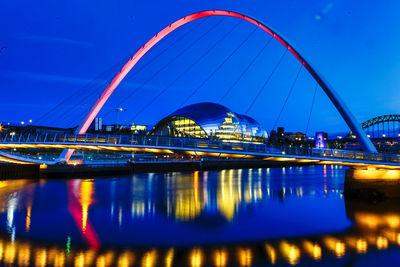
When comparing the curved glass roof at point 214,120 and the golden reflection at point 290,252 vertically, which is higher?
the curved glass roof at point 214,120

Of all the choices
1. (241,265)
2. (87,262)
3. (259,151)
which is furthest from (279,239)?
(87,262)

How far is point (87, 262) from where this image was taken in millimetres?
12789

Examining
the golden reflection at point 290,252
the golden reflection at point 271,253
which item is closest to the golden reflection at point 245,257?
the golden reflection at point 271,253

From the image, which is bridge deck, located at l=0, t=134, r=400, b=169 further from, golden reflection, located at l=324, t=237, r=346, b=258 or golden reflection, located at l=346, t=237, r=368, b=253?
golden reflection, located at l=346, t=237, r=368, b=253

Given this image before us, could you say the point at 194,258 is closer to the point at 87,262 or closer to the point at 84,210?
the point at 87,262

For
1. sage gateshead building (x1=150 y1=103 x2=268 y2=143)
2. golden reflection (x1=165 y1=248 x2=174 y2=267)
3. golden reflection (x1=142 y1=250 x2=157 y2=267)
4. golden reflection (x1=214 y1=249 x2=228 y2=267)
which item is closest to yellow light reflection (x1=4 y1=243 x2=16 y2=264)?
golden reflection (x1=142 y1=250 x2=157 y2=267)

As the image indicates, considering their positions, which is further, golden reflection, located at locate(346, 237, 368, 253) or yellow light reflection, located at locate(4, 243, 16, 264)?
golden reflection, located at locate(346, 237, 368, 253)

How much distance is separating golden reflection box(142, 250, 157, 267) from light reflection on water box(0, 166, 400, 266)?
0.04 meters

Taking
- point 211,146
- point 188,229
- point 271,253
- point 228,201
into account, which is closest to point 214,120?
point 228,201

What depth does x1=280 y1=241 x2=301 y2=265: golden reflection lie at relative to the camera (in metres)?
13.4

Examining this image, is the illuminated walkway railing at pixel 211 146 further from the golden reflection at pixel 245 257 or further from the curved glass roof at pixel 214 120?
the curved glass roof at pixel 214 120

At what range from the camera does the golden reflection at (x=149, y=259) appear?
41.4 feet

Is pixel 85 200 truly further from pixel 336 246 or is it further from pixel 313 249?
pixel 336 246

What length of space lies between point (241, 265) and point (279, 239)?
15.1 ft
